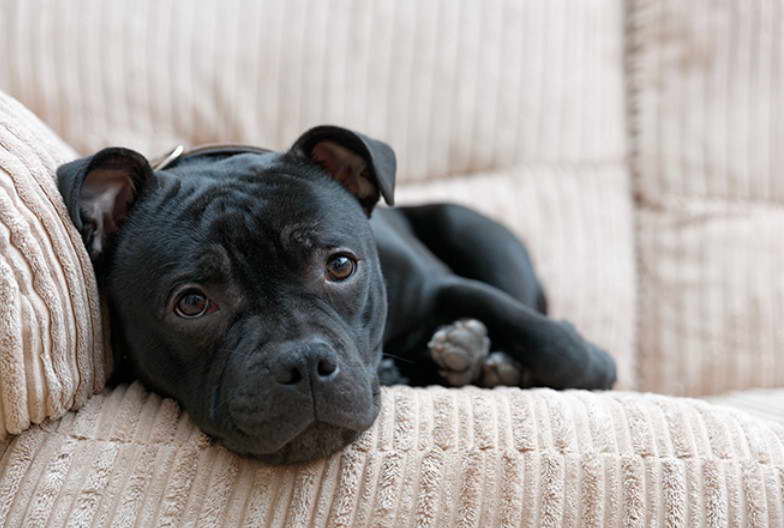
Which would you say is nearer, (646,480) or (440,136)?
(646,480)

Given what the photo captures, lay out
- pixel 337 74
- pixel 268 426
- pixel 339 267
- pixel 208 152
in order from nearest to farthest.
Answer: pixel 268 426 → pixel 339 267 → pixel 208 152 → pixel 337 74

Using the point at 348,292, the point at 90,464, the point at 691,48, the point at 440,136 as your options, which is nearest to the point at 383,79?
the point at 440,136

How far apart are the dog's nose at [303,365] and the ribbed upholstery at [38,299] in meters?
0.43

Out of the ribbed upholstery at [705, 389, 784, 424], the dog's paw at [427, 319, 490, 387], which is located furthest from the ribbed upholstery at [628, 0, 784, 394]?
the dog's paw at [427, 319, 490, 387]

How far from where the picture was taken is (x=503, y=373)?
255cm

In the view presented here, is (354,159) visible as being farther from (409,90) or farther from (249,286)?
(409,90)

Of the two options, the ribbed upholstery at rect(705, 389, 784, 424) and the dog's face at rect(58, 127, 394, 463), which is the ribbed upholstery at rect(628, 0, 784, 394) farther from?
the dog's face at rect(58, 127, 394, 463)

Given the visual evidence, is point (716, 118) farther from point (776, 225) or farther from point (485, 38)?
point (485, 38)

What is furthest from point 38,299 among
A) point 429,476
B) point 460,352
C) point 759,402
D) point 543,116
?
point 543,116

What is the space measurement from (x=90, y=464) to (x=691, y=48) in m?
2.65

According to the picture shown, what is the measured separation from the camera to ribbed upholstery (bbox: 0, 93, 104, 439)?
165cm

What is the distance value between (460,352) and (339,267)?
64 cm

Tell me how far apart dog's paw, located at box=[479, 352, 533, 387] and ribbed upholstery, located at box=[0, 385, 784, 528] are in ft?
2.39

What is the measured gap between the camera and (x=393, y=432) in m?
1.79
